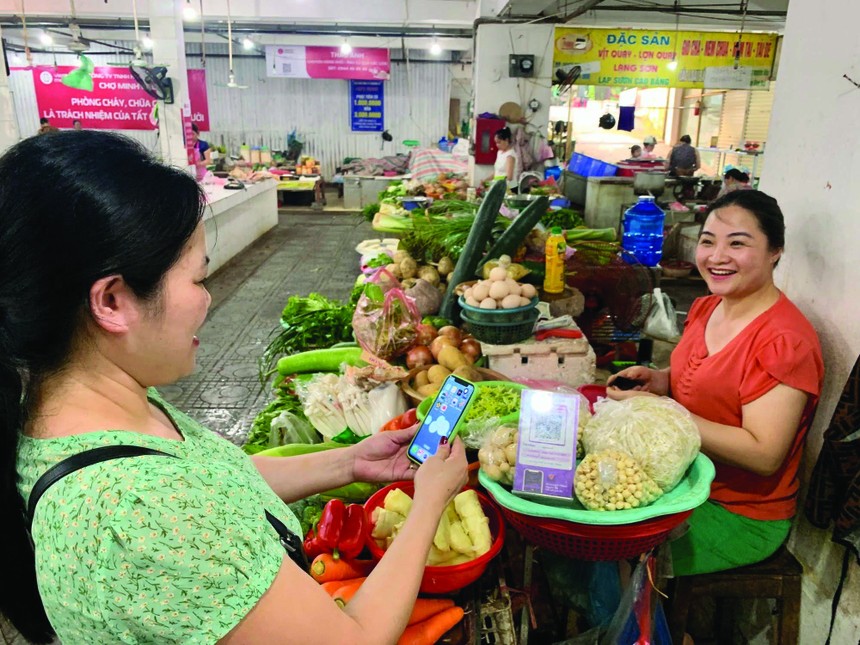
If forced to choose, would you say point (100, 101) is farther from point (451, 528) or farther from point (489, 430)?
point (451, 528)

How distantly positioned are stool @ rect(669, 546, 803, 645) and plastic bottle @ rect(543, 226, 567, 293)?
177cm

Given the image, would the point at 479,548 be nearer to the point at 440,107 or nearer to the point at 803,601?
the point at 803,601

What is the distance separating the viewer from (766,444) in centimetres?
175

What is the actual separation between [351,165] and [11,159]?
15447mm

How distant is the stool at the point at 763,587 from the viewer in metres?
2.00

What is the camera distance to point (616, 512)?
1.33m

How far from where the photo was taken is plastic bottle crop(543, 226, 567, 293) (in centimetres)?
337

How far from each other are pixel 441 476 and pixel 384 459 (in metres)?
0.40

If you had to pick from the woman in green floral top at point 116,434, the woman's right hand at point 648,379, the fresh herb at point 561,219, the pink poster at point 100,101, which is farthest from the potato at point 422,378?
the pink poster at point 100,101

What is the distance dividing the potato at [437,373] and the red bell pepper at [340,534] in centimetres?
106

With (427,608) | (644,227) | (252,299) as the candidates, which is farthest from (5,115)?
(427,608)

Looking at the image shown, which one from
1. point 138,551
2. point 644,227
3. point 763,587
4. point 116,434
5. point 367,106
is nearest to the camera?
point 138,551

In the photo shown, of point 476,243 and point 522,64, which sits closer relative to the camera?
point 476,243

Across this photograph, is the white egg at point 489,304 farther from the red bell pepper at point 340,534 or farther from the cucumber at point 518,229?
the red bell pepper at point 340,534
